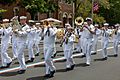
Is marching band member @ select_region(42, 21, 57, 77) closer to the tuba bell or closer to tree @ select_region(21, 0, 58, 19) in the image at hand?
the tuba bell

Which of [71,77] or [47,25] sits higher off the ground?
[47,25]

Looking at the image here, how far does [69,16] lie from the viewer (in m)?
55.9

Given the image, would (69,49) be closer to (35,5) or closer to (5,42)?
(5,42)

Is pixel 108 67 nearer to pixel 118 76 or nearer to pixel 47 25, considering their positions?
pixel 118 76

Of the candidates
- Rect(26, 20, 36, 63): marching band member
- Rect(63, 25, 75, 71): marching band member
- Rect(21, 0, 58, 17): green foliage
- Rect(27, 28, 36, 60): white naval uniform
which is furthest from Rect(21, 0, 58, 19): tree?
Rect(63, 25, 75, 71): marching band member

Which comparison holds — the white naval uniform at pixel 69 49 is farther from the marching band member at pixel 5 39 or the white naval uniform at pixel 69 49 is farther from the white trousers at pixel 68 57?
the marching band member at pixel 5 39

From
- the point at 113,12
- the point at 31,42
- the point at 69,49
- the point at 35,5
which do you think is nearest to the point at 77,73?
the point at 69,49

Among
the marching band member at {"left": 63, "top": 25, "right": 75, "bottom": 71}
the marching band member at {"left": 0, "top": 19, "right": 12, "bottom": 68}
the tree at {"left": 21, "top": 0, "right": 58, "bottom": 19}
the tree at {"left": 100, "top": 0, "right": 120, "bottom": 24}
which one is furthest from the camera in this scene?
the tree at {"left": 100, "top": 0, "right": 120, "bottom": 24}

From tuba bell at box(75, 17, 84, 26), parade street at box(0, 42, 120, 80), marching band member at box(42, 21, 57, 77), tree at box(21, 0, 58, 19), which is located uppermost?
tree at box(21, 0, 58, 19)

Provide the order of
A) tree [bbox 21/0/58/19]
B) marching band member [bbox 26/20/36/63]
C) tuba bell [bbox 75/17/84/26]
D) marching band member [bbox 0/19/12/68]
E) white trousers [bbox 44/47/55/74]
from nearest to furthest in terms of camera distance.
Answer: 1. white trousers [bbox 44/47/55/74]
2. marching band member [bbox 0/19/12/68]
3. tuba bell [bbox 75/17/84/26]
4. marching band member [bbox 26/20/36/63]
5. tree [bbox 21/0/58/19]

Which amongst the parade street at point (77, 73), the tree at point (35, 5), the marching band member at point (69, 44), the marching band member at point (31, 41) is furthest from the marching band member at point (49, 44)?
the tree at point (35, 5)

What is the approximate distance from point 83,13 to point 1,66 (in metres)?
37.1

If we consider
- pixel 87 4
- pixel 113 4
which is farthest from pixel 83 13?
pixel 113 4

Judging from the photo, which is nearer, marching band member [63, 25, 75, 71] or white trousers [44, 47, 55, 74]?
white trousers [44, 47, 55, 74]
